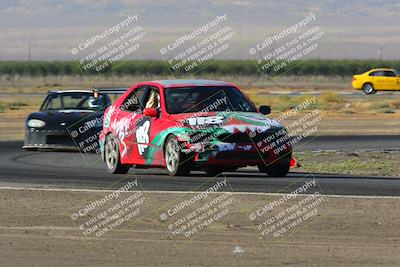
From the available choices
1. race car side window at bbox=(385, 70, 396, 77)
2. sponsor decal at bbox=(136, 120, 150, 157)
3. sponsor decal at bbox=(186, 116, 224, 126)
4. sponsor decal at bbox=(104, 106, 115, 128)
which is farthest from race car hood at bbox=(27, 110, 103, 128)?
race car side window at bbox=(385, 70, 396, 77)

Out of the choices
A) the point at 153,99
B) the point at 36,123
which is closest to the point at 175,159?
the point at 153,99

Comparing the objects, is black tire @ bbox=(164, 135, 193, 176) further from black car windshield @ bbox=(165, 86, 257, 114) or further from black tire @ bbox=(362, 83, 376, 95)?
black tire @ bbox=(362, 83, 376, 95)

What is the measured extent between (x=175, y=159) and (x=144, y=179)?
666 mm

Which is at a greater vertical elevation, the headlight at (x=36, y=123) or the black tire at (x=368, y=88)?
the headlight at (x=36, y=123)

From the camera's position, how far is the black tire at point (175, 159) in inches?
685

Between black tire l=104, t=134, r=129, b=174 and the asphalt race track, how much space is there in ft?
0.57

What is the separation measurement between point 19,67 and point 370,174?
116m

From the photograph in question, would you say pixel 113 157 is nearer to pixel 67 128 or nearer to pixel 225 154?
pixel 225 154

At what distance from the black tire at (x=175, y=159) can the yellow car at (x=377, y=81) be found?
5374 centimetres

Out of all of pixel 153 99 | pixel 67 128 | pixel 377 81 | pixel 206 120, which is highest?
pixel 153 99

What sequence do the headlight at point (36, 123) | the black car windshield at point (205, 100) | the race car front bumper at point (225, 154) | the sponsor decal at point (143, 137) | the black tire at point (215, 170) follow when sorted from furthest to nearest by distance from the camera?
1. the headlight at point (36, 123)
2. the black tire at point (215, 170)
3. the sponsor decal at point (143, 137)
4. the black car windshield at point (205, 100)
5. the race car front bumper at point (225, 154)

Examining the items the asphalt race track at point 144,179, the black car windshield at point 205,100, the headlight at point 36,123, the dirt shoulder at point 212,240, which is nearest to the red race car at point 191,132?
the black car windshield at point 205,100

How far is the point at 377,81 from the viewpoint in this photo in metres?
70.8

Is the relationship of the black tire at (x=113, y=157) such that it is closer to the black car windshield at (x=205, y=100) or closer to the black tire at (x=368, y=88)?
the black car windshield at (x=205, y=100)
